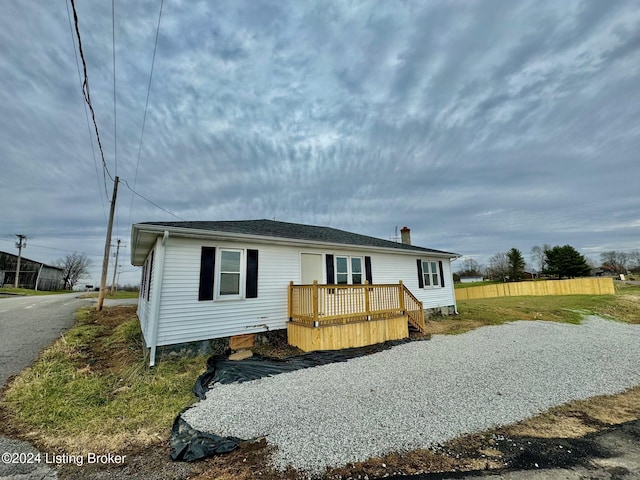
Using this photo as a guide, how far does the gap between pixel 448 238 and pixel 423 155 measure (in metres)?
33.5

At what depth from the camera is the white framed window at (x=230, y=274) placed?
7.29 metres

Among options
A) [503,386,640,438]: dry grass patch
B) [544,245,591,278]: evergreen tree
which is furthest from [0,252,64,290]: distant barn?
[544,245,591,278]: evergreen tree

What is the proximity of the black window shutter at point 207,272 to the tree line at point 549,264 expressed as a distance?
156ft

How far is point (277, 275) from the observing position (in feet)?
27.0

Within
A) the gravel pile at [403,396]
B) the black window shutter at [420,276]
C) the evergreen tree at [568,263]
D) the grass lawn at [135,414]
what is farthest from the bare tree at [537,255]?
the grass lawn at [135,414]

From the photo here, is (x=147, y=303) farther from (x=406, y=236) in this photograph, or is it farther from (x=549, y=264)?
(x=549, y=264)

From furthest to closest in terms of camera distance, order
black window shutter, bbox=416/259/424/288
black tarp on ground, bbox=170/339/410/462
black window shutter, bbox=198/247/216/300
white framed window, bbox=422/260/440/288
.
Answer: white framed window, bbox=422/260/440/288 → black window shutter, bbox=416/259/424/288 → black window shutter, bbox=198/247/216/300 → black tarp on ground, bbox=170/339/410/462

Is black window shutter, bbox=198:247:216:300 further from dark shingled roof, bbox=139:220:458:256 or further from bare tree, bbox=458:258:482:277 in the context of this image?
bare tree, bbox=458:258:482:277

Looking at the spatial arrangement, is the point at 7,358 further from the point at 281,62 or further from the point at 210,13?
the point at 281,62

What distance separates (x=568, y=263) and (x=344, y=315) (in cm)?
4578

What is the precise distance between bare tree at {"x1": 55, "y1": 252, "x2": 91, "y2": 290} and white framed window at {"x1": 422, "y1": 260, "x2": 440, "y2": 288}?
7495 centimetres

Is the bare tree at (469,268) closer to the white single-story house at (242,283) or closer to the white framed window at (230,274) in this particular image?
the white single-story house at (242,283)

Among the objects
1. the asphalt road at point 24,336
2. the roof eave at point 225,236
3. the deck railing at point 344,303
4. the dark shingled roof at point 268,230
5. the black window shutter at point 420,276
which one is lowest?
the asphalt road at point 24,336

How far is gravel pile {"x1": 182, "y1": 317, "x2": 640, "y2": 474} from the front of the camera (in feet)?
10.4
